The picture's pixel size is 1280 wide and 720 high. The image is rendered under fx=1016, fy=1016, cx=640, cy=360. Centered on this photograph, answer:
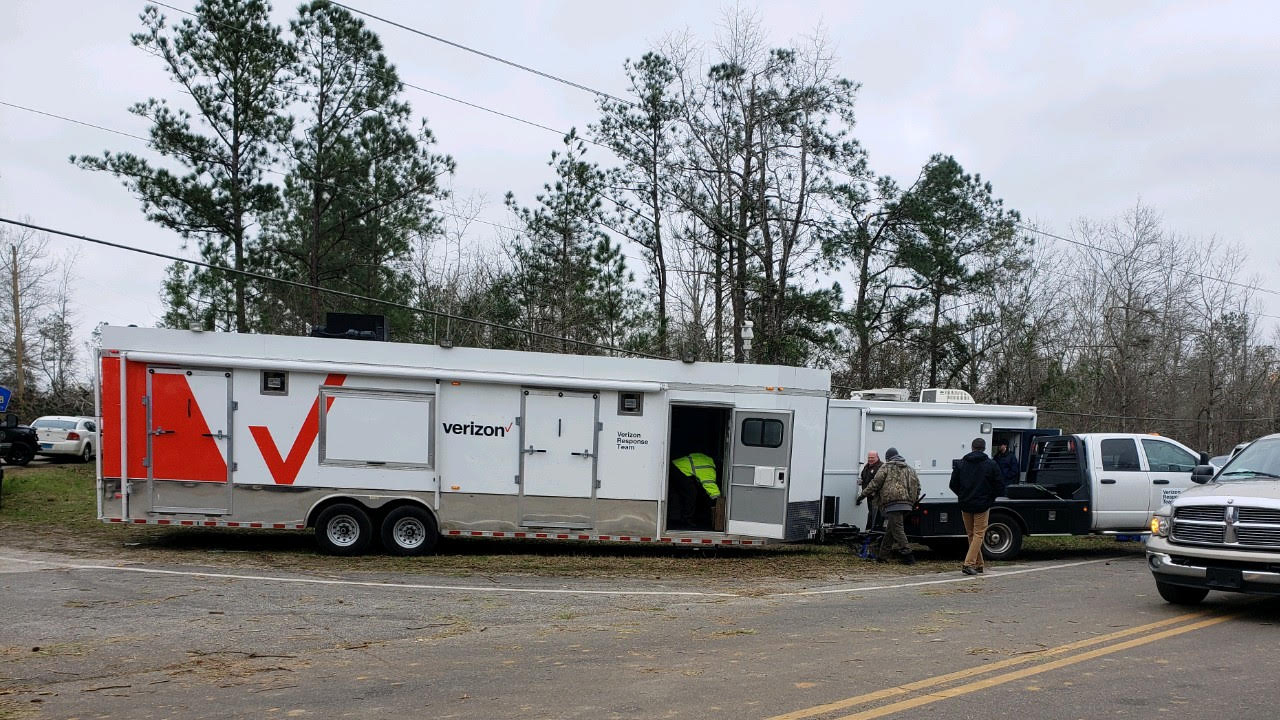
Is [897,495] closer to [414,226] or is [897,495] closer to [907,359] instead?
[414,226]

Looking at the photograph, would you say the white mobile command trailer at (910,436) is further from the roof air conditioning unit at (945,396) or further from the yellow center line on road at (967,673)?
the yellow center line on road at (967,673)

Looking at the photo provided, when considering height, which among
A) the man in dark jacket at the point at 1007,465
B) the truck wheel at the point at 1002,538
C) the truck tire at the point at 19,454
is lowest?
the truck tire at the point at 19,454

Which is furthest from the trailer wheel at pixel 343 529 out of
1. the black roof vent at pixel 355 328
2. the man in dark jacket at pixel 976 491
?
the man in dark jacket at pixel 976 491

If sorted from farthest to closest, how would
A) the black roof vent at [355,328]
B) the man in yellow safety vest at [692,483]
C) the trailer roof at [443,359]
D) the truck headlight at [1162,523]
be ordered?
the black roof vent at [355,328] < the man in yellow safety vest at [692,483] < the trailer roof at [443,359] < the truck headlight at [1162,523]

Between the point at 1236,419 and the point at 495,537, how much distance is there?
141 feet

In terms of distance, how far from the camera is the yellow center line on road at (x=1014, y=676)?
6224 mm

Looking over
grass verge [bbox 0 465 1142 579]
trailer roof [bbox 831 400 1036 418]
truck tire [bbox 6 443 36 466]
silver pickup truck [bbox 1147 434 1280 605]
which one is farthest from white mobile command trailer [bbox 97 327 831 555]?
truck tire [bbox 6 443 36 466]

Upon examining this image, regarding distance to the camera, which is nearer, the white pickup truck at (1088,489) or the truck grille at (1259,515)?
the truck grille at (1259,515)

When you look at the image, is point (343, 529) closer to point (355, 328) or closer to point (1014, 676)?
point (355, 328)

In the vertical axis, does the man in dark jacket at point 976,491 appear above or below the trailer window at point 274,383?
below

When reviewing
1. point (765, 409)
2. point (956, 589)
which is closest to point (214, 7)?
point (765, 409)

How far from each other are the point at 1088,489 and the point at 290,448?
39.0 ft

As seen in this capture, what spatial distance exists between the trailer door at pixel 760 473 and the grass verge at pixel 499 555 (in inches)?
22.7

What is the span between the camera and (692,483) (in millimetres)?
15328
